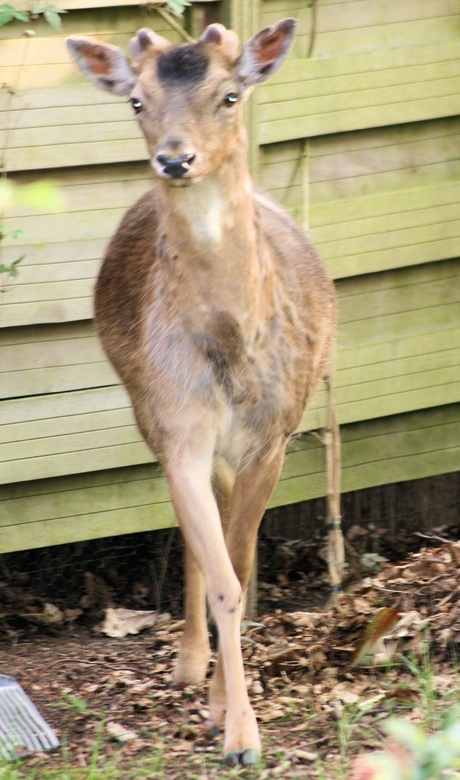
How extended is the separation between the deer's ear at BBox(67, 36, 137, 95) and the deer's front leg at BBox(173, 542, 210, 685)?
67.7 inches

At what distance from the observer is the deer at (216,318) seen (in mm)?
3225

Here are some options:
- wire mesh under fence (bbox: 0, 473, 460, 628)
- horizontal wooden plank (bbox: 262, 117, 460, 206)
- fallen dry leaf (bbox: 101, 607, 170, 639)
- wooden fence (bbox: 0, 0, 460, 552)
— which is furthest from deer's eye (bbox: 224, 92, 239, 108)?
fallen dry leaf (bbox: 101, 607, 170, 639)

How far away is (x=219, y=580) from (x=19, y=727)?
0.83 metres

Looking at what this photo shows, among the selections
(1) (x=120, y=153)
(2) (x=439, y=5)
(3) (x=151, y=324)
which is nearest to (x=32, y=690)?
(3) (x=151, y=324)

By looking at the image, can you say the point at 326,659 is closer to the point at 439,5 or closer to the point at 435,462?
the point at 435,462

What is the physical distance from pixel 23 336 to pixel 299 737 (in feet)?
6.98

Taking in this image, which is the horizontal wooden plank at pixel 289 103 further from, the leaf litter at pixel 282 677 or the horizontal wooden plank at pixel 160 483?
the leaf litter at pixel 282 677

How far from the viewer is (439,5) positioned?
529 centimetres

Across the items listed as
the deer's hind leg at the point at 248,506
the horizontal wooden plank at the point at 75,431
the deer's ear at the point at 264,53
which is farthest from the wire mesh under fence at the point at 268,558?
the deer's ear at the point at 264,53

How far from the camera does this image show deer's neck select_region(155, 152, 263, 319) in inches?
129

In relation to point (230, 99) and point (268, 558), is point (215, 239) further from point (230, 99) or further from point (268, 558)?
point (268, 558)

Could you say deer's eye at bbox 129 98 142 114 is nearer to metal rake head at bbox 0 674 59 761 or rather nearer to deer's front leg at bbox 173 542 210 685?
deer's front leg at bbox 173 542 210 685

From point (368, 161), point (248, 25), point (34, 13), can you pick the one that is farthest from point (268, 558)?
point (34, 13)

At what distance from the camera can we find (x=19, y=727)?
11.6 feet
